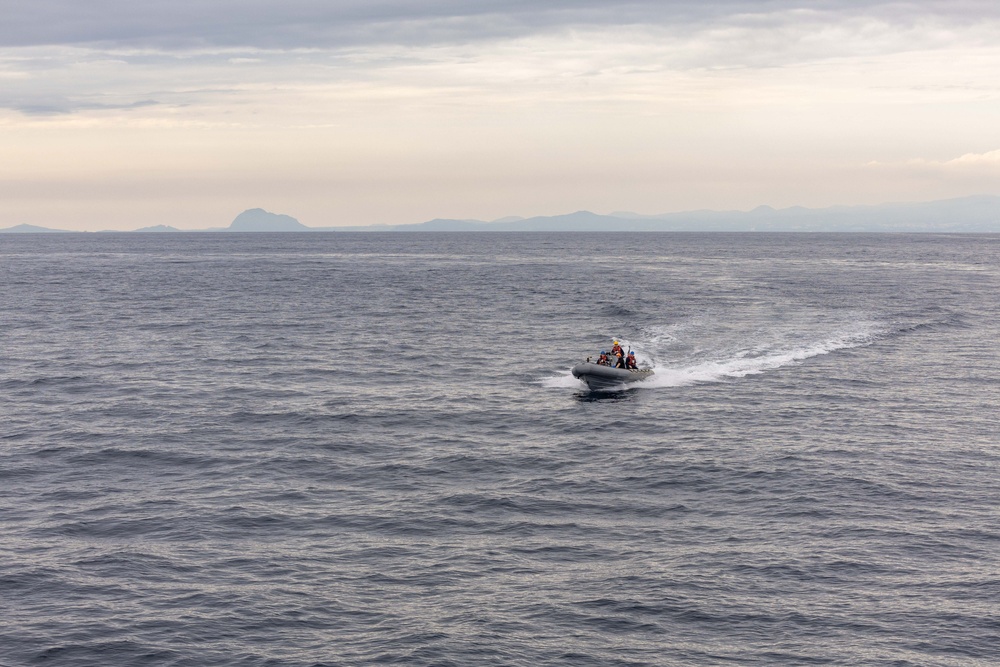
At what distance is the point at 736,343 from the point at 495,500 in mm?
39993

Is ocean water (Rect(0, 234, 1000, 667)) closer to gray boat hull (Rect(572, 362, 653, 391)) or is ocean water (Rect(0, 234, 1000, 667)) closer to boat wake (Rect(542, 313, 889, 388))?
boat wake (Rect(542, 313, 889, 388))

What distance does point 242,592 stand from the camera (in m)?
26.9

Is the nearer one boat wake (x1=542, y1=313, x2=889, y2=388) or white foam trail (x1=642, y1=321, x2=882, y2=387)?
white foam trail (x1=642, y1=321, x2=882, y2=387)

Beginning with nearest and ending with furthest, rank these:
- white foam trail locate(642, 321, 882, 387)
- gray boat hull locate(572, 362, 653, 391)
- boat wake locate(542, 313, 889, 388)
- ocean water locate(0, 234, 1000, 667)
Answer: ocean water locate(0, 234, 1000, 667) → gray boat hull locate(572, 362, 653, 391) → white foam trail locate(642, 321, 882, 387) → boat wake locate(542, 313, 889, 388)

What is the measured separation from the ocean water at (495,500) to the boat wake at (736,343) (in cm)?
49

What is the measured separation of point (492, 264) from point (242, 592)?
158 m

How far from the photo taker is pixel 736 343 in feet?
230

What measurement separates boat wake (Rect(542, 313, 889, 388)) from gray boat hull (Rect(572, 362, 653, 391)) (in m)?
1.39

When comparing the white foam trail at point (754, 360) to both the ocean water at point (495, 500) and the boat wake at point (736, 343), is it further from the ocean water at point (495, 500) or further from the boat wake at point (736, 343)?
the ocean water at point (495, 500)

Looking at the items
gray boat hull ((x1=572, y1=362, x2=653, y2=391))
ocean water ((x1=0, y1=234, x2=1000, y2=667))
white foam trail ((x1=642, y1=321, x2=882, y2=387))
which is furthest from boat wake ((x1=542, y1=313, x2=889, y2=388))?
gray boat hull ((x1=572, y1=362, x2=653, y2=391))

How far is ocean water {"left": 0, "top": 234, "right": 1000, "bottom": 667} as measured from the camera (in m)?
24.9

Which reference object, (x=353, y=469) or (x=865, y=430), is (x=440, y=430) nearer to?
(x=353, y=469)

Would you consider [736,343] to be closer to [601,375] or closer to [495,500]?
[601,375]

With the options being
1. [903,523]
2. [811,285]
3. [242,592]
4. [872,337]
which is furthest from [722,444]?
[811,285]
